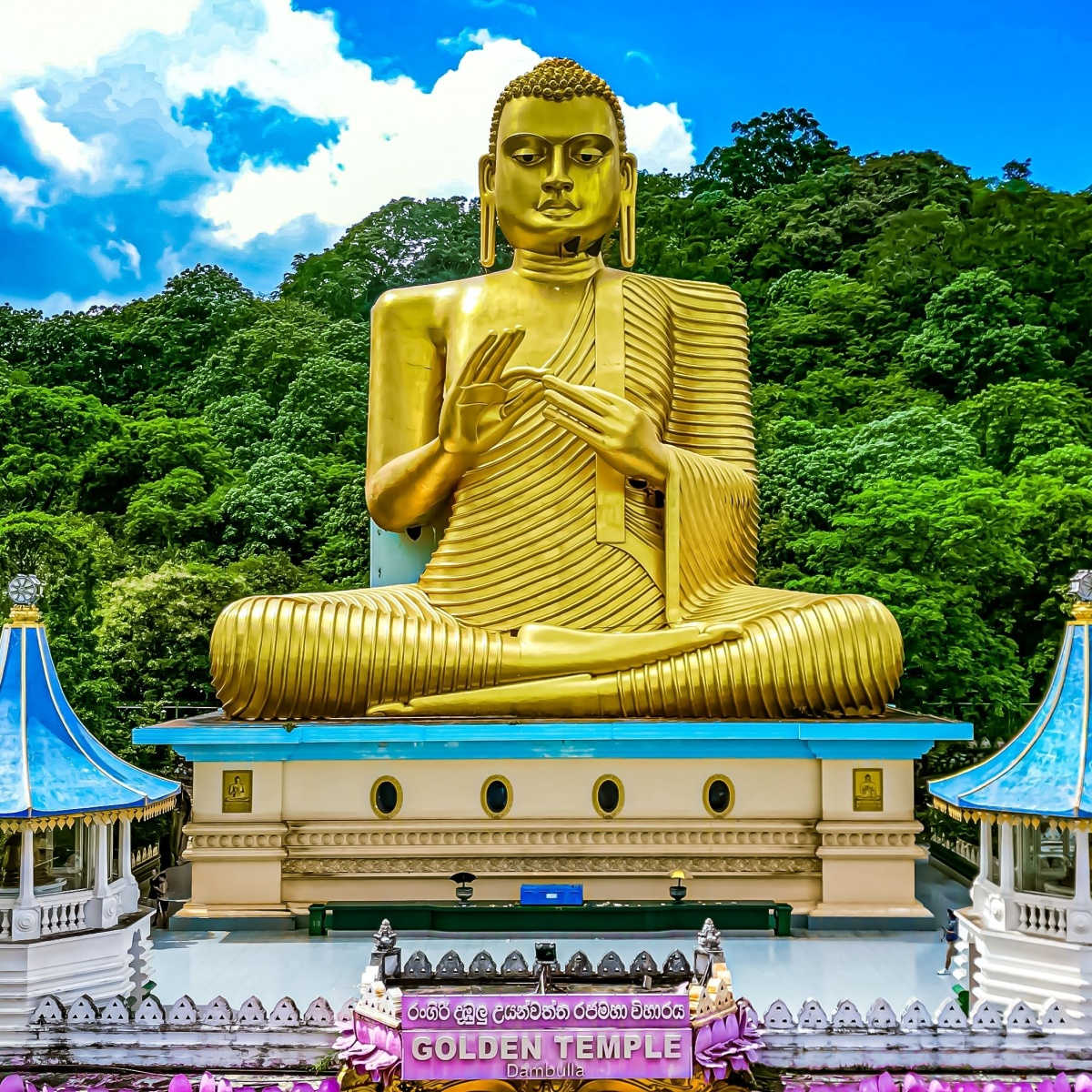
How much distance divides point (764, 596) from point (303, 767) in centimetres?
370

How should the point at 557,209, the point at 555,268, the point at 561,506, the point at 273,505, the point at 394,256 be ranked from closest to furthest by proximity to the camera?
the point at 561,506, the point at 557,209, the point at 555,268, the point at 273,505, the point at 394,256

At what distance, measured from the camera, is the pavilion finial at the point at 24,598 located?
7.49 meters

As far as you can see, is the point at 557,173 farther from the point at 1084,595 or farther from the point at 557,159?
the point at 1084,595

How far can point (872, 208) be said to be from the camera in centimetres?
2823

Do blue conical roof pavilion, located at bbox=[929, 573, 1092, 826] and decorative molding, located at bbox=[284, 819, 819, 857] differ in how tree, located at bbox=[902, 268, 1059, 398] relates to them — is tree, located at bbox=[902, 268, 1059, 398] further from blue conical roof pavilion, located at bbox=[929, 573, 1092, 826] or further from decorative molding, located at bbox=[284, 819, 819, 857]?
blue conical roof pavilion, located at bbox=[929, 573, 1092, 826]

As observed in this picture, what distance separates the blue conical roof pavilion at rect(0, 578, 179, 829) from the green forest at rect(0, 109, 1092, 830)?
5.02 m

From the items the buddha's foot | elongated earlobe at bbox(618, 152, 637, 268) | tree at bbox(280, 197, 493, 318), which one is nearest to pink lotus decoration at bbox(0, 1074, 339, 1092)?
the buddha's foot

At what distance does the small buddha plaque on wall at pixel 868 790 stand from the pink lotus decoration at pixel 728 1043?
11.5 ft

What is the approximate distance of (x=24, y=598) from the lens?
7.53 metres

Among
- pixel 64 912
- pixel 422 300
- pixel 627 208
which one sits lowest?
pixel 64 912

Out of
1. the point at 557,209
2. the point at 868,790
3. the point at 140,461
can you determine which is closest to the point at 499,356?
the point at 557,209

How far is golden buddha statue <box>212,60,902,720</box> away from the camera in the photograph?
393 inches

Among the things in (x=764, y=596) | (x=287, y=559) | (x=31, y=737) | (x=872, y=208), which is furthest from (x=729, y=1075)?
(x=872, y=208)

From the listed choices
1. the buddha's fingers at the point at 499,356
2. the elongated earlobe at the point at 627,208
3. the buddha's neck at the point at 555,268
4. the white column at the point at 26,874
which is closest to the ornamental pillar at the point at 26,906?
the white column at the point at 26,874
